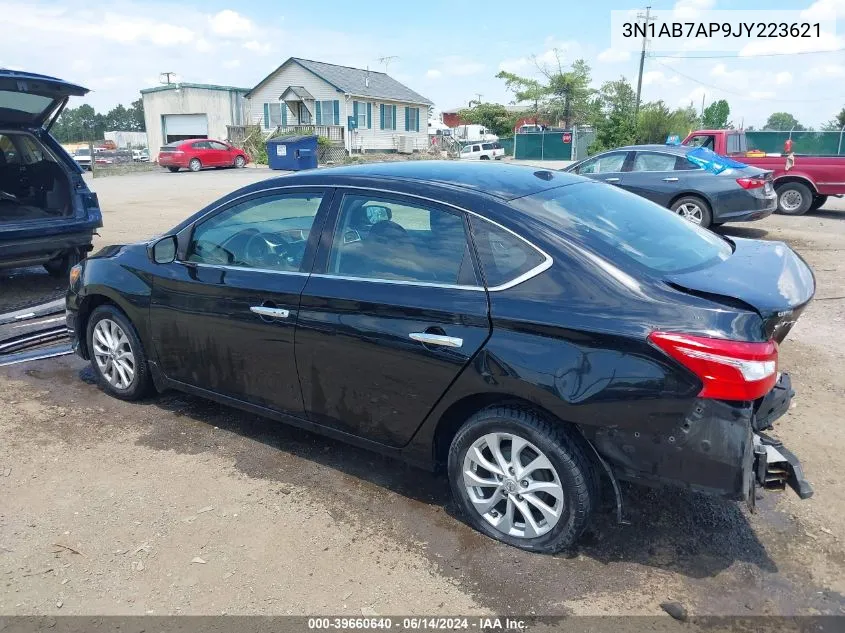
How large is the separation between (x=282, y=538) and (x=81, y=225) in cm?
572

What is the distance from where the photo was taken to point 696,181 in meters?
11.0

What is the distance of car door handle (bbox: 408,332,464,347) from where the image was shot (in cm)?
311

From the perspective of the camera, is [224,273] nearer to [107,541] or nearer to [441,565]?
[107,541]

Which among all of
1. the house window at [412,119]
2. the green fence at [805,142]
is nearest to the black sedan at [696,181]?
the green fence at [805,142]

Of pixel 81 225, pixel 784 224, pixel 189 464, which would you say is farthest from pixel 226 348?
pixel 784 224

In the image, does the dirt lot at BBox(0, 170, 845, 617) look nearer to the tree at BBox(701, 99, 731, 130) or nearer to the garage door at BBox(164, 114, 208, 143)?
the garage door at BBox(164, 114, 208, 143)

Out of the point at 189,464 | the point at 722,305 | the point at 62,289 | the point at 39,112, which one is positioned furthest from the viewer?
the point at 62,289

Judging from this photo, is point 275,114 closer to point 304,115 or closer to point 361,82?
point 304,115

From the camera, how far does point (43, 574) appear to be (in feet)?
10.00

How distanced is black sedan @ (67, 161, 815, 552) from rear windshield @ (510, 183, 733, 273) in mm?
15

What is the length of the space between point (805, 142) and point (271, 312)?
102ft

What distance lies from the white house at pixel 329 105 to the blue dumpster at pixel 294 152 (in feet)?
28.3

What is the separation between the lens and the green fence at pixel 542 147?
4225cm

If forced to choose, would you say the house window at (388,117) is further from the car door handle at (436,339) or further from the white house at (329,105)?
the car door handle at (436,339)
